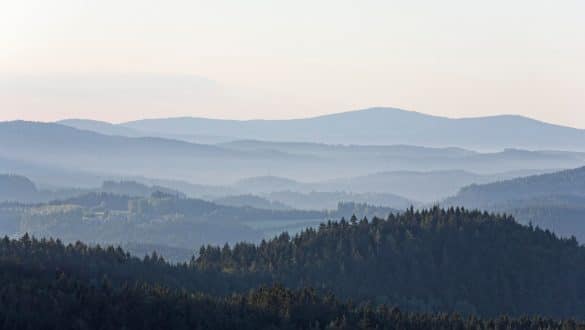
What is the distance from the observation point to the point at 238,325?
14000 centimetres

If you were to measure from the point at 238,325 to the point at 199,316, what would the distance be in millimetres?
4105

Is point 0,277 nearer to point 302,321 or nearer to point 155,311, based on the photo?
point 155,311

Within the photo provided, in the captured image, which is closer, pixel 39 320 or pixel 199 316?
pixel 39 320

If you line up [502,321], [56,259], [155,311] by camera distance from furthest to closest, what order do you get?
1. [56,259]
2. [502,321]
3. [155,311]

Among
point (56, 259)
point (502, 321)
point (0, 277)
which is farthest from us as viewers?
point (56, 259)

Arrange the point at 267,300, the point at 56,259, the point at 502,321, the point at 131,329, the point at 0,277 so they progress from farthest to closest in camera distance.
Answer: the point at 56,259
the point at 502,321
the point at 267,300
the point at 0,277
the point at 131,329

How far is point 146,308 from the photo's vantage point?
443 feet

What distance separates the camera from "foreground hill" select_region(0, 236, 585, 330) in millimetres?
124125

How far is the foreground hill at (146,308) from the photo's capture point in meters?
124

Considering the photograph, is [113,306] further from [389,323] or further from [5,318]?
[389,323]

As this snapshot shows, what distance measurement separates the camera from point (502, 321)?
172 meters

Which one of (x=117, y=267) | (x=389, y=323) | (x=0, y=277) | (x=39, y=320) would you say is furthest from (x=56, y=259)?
(x=39, y=320)

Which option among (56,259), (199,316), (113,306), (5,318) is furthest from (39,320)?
(56,259)

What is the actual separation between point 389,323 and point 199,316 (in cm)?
2659
